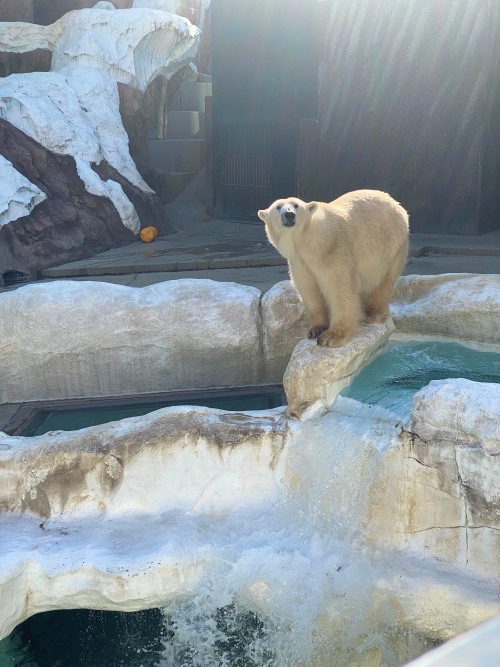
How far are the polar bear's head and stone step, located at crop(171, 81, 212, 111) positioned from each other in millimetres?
10181

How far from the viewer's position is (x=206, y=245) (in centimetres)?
995

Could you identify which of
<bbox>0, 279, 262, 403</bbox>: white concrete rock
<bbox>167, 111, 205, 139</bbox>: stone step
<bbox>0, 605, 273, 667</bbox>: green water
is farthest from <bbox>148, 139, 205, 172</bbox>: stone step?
<bbox>0, 605, 273, 667</bbox>: green water

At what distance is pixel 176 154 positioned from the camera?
12.9 m

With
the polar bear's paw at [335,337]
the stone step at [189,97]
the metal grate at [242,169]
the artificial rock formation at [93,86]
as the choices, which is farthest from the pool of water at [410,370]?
the stone step at [189,97]

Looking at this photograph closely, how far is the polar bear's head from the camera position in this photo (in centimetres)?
404

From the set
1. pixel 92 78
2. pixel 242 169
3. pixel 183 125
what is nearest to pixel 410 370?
pixel 92 78

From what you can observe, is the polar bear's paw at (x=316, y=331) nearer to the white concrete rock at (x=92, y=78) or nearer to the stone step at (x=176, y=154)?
the white concrete rock at (x=92, y=78)

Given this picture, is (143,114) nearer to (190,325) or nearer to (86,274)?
(86,274)

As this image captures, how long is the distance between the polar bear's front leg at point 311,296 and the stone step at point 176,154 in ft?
29.0

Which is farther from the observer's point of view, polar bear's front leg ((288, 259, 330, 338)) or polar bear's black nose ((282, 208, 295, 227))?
polar bear's front leg ((288, 259, 330, 338))

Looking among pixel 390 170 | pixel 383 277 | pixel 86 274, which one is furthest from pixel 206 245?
pixel 383 277

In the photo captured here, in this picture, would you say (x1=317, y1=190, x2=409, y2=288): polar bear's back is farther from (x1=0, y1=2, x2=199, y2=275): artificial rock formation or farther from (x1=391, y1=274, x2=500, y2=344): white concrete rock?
(x1=0, y1=2, x2=199, y2=275): artificial rock formation

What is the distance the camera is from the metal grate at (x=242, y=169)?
463 inches

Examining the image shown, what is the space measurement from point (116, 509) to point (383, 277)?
6.49ft
